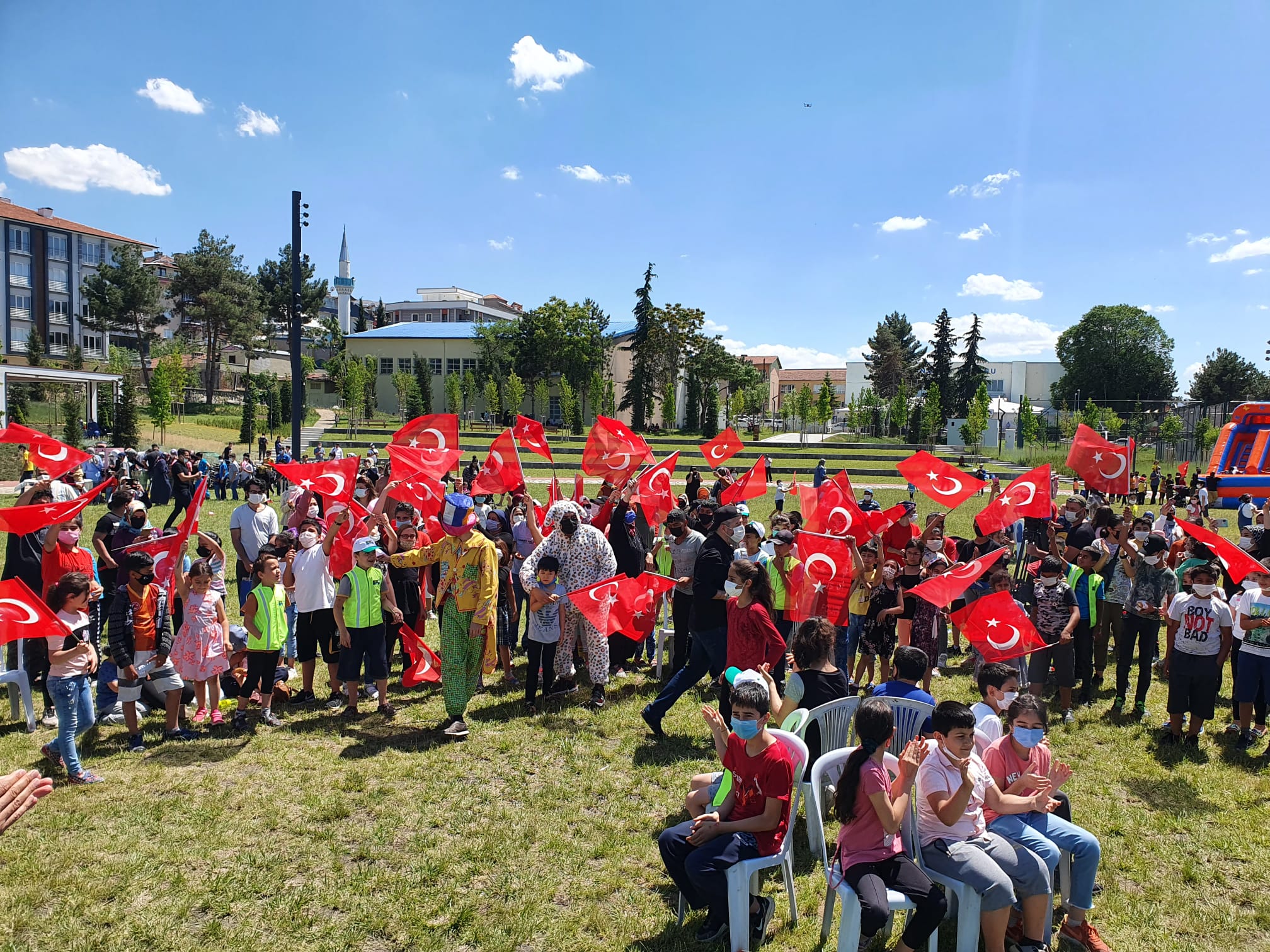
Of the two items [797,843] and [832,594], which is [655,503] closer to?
[832,594]

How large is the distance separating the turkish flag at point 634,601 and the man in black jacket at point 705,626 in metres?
0.99

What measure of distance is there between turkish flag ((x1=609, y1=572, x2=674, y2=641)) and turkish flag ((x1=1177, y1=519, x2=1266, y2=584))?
16.5 feet

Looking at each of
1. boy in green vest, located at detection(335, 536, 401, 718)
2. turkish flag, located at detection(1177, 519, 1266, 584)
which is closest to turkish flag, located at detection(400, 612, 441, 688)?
boy in green vest, located at detection(335, 536, 401, 718)

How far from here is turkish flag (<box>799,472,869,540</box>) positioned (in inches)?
356

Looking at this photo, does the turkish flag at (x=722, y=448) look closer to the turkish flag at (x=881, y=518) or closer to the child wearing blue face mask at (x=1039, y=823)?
the turkish flag at (x=881, y=518)

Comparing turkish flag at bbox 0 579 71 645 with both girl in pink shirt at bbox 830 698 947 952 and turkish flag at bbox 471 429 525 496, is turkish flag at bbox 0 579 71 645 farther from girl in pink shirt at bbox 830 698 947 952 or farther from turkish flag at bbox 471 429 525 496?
turkish flag at bbox 471 429 525 496

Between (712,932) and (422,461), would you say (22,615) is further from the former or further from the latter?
(422,461)

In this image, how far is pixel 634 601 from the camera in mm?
7941

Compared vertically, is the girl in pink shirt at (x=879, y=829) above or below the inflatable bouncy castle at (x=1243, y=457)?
below

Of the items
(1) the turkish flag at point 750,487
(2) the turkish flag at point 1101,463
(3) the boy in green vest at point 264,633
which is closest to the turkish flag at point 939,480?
(1) the turkish flag at point 750,487

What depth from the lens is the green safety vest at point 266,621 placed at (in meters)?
6.91

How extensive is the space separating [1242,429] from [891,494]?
1195cm

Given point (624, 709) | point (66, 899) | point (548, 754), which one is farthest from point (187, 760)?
point (624, 709)

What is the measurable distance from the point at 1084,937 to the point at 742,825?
208 cm
